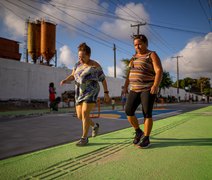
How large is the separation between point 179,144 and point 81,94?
181 centimetres

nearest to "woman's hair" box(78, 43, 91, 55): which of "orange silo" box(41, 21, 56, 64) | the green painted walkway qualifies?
the green painted walkway

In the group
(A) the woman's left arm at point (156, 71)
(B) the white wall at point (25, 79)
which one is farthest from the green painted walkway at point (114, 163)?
(B) the white wall at point (25, 79)

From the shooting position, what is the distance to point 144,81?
3.62 m

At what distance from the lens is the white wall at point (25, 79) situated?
15.5 meters

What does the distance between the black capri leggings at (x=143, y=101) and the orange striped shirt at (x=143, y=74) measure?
9 cm

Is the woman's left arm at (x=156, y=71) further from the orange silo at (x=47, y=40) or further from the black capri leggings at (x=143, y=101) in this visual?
the orange silo at (x=47, y=40)

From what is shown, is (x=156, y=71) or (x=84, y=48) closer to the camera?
(x=156, y=71)

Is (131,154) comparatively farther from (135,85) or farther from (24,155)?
(24,155)

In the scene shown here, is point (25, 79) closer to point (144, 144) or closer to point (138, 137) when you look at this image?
point (138, 137)

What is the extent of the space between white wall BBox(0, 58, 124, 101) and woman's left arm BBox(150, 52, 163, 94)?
46.0 ft

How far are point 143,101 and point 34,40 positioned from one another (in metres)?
31.0

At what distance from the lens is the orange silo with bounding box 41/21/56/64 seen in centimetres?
2991

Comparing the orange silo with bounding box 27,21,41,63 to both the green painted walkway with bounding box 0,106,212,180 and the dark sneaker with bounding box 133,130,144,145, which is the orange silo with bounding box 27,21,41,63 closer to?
the dark sneaker with bounding box 133,130,144,145

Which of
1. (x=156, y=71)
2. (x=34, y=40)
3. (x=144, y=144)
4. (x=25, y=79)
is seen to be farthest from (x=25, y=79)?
(x=34, y=40)
